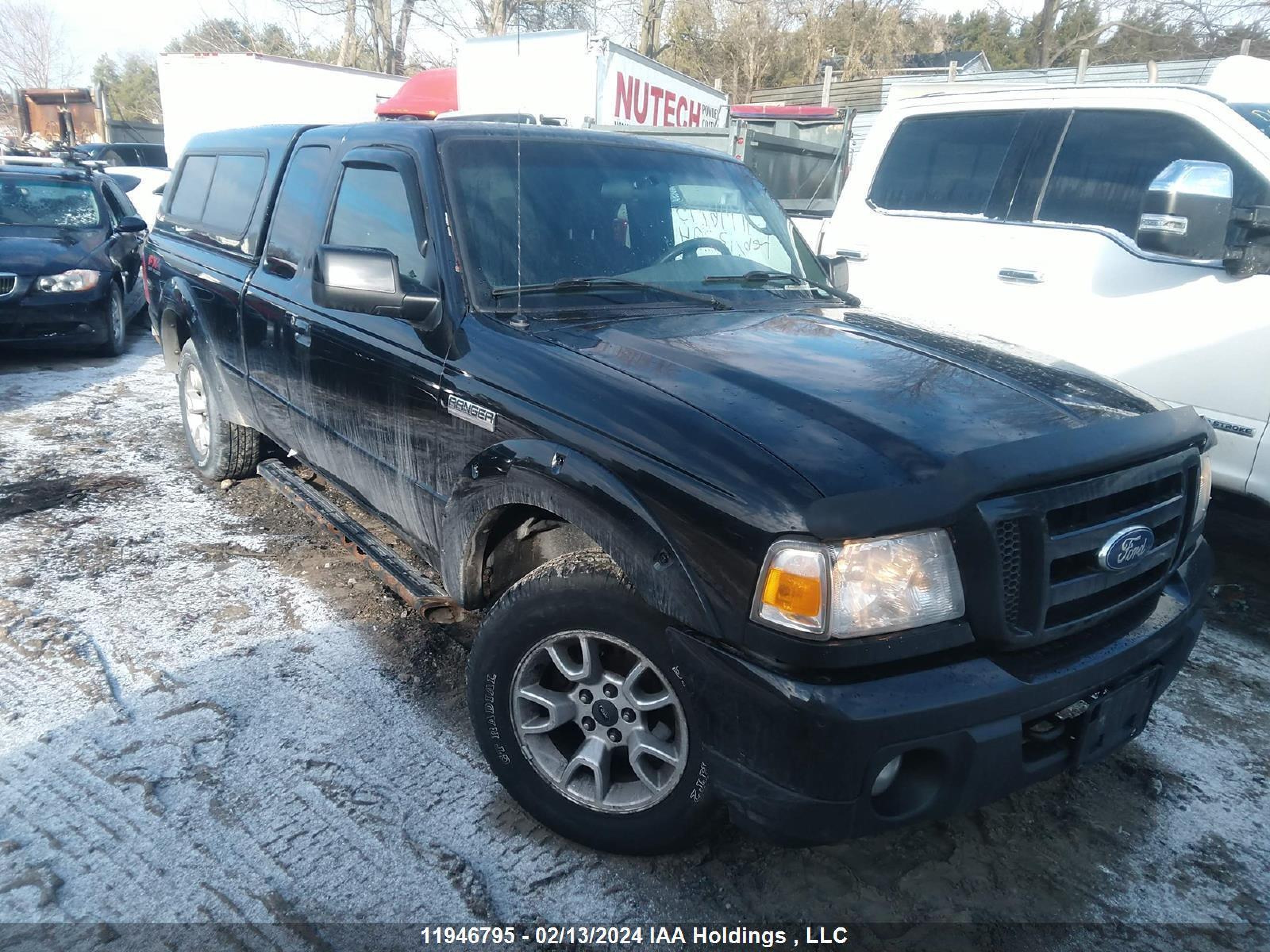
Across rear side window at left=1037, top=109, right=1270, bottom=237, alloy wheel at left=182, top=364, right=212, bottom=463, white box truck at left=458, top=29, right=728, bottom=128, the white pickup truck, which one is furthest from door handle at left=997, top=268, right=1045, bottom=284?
white box truck at left=458, top=29, right=728, bottom=128

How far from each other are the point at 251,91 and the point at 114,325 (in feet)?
33.0

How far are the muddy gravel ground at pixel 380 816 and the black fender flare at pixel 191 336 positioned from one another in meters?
1.04

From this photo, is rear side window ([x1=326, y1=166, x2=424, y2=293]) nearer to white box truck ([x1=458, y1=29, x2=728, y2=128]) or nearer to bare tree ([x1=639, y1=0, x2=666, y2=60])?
white box truck ([x1=458, y1=29, x2=728, y2=128])

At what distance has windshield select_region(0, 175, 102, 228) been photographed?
8.50m

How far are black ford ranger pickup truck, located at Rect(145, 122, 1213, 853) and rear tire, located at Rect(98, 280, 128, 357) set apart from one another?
19.6 feet

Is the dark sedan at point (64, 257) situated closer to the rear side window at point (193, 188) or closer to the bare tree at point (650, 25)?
the rear side window at point (193, 188)

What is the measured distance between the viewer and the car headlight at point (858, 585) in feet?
6.20

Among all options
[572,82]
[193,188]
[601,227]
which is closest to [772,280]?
[601,227]

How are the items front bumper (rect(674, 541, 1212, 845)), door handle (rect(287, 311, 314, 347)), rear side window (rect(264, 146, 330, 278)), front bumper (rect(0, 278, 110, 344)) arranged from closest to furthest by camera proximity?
front bumper (rect(674, 541, 1212, 845)), door handle (rect(287, 311, 314, 347)), rear side window (rect(264, 146, 330, 278)), front bumper (rect(0, 278, 110, 344))

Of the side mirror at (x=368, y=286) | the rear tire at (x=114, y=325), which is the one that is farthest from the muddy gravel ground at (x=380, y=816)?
the rear tire at (x=114, y=325)

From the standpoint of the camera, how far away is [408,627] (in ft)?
12.3

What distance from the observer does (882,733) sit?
6.09 ft

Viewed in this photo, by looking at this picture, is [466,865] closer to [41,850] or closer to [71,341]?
[41,850]

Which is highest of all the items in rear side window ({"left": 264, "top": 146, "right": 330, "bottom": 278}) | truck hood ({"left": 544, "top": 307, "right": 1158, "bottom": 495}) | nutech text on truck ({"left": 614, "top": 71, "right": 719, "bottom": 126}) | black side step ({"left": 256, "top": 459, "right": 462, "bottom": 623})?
nutech text on truck ({"left": 614, "top": 71, "right": 719, "bottom": 126})
